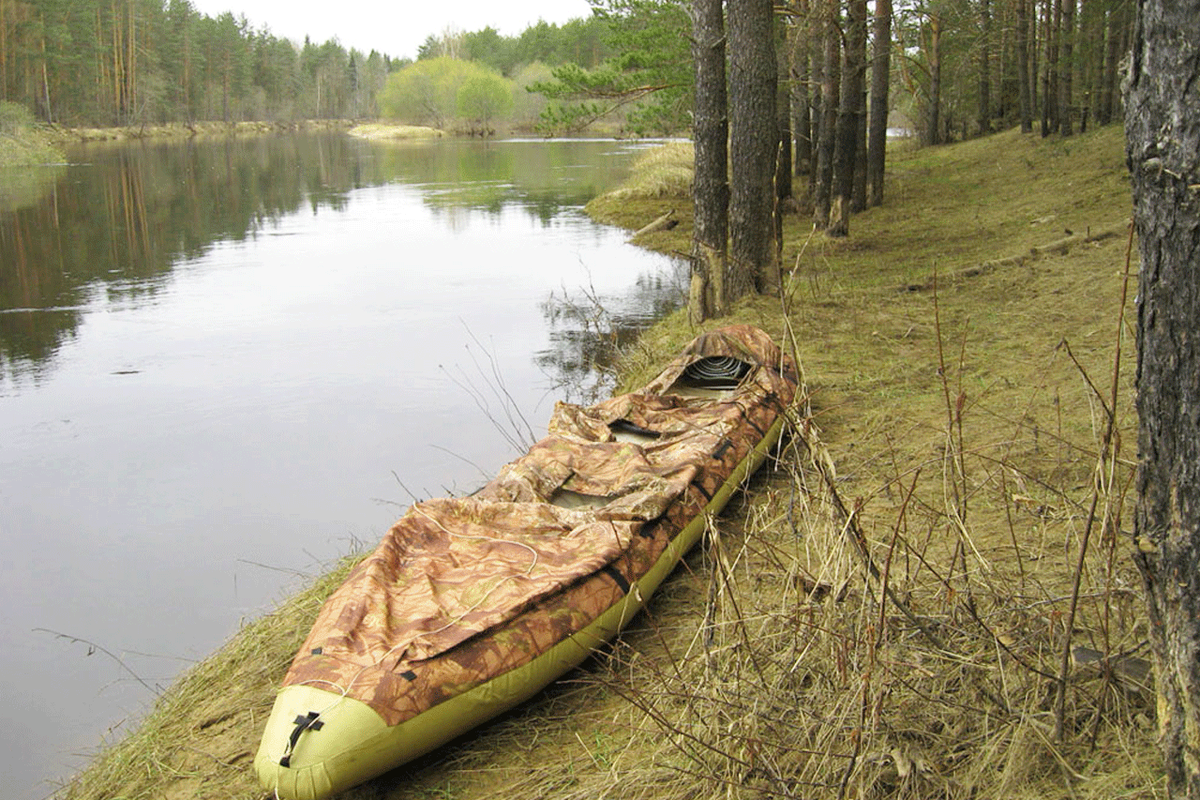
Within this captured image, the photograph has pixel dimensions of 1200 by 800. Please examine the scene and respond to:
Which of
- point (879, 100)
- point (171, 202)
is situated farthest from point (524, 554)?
point (171, 202)

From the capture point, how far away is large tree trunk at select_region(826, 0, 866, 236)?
41.8 feet

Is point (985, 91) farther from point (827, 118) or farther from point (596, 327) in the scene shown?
point (596, 327)

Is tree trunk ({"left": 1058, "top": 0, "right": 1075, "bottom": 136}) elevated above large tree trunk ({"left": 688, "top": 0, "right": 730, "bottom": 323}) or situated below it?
above

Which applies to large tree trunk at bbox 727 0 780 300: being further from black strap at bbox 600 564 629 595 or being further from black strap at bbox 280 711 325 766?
black strap at bbox 280 711 325 766

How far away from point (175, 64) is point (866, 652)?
232ft

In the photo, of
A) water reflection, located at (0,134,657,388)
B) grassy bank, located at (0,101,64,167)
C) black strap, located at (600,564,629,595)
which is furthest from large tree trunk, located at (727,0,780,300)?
grassy bank, located at (0,101,64,167)

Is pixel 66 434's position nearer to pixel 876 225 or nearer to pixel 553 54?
pixel 876 225

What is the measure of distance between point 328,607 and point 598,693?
1.07 metres

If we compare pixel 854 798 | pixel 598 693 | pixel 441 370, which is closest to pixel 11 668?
pixel 598 693

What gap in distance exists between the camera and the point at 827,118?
13.1 m

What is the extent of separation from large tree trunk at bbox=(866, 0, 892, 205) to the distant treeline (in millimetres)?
42382

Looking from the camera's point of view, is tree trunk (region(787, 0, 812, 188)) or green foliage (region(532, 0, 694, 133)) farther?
green foliage (region(532, 0, 694, 133))

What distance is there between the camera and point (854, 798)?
2615mm

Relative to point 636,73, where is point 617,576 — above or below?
below
